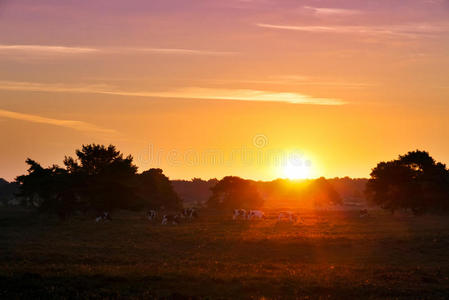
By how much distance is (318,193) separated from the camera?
424ft

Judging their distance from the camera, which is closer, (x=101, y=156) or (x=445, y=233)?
(x=445, y=233)

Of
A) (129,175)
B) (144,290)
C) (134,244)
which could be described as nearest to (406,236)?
(134,244)

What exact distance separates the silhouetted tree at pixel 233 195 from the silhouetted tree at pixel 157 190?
25.3 feet

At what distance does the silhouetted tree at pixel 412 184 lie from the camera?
8512 centimetres

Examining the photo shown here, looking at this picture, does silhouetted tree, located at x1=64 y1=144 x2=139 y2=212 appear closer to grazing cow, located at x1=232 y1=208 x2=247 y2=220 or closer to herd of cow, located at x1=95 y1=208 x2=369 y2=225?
herd of cow, located at x1=95 y1=208 x2=369 y2=225

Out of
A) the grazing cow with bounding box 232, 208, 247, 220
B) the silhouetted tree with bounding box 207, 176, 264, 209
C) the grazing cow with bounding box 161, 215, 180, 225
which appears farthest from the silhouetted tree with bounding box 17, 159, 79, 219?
the silhouetted tree with bounding box 207, 176, 264, 209

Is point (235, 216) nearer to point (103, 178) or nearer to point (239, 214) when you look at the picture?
point (239, 214)

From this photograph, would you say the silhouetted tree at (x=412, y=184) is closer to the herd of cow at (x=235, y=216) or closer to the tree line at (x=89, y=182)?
the herd of cow at (x=235, y=216)

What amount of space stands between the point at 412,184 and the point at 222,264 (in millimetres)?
64417

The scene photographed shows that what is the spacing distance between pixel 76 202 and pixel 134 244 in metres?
35.0

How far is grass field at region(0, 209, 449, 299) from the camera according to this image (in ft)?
73.9

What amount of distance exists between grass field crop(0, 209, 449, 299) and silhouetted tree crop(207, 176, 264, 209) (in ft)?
175

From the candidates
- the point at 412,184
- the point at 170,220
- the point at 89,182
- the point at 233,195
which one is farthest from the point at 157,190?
the point at 412,184

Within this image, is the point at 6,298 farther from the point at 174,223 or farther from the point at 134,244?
the point at 174,223
